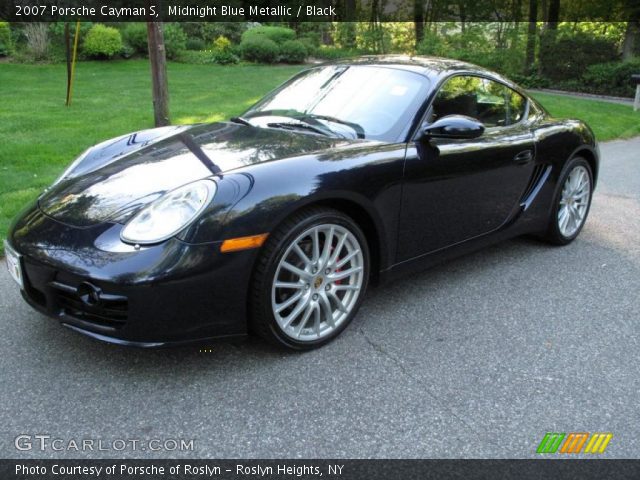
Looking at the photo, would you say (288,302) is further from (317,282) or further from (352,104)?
(352,104)

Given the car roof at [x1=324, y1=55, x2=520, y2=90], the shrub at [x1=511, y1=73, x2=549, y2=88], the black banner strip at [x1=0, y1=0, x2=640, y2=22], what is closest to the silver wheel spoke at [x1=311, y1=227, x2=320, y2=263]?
the car roof at [x1=324, y1=55, x2=520, y2=90]

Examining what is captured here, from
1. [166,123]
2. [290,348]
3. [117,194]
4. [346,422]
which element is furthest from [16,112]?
[346,422]

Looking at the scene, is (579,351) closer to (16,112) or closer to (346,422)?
(346,422)

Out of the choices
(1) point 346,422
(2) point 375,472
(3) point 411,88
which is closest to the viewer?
(2) point 375,472

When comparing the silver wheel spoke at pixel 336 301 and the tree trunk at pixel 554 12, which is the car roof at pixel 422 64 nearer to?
the silver wheel spoke at pixel 336 301

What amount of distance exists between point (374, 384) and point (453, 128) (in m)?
1.43

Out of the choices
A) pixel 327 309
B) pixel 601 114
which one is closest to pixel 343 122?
pixel 327 309

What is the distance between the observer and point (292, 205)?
2635 mm

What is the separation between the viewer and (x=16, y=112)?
29.3ft

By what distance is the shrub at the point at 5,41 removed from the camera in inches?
632

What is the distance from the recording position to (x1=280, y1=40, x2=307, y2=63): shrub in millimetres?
20302

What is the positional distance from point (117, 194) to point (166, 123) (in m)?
4.38

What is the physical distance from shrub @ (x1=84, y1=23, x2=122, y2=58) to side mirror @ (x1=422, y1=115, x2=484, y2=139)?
16122mm

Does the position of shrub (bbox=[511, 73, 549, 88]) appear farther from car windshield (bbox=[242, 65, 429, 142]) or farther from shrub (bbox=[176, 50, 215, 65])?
car windshield (bbox=[242, 65, 429, 142])
